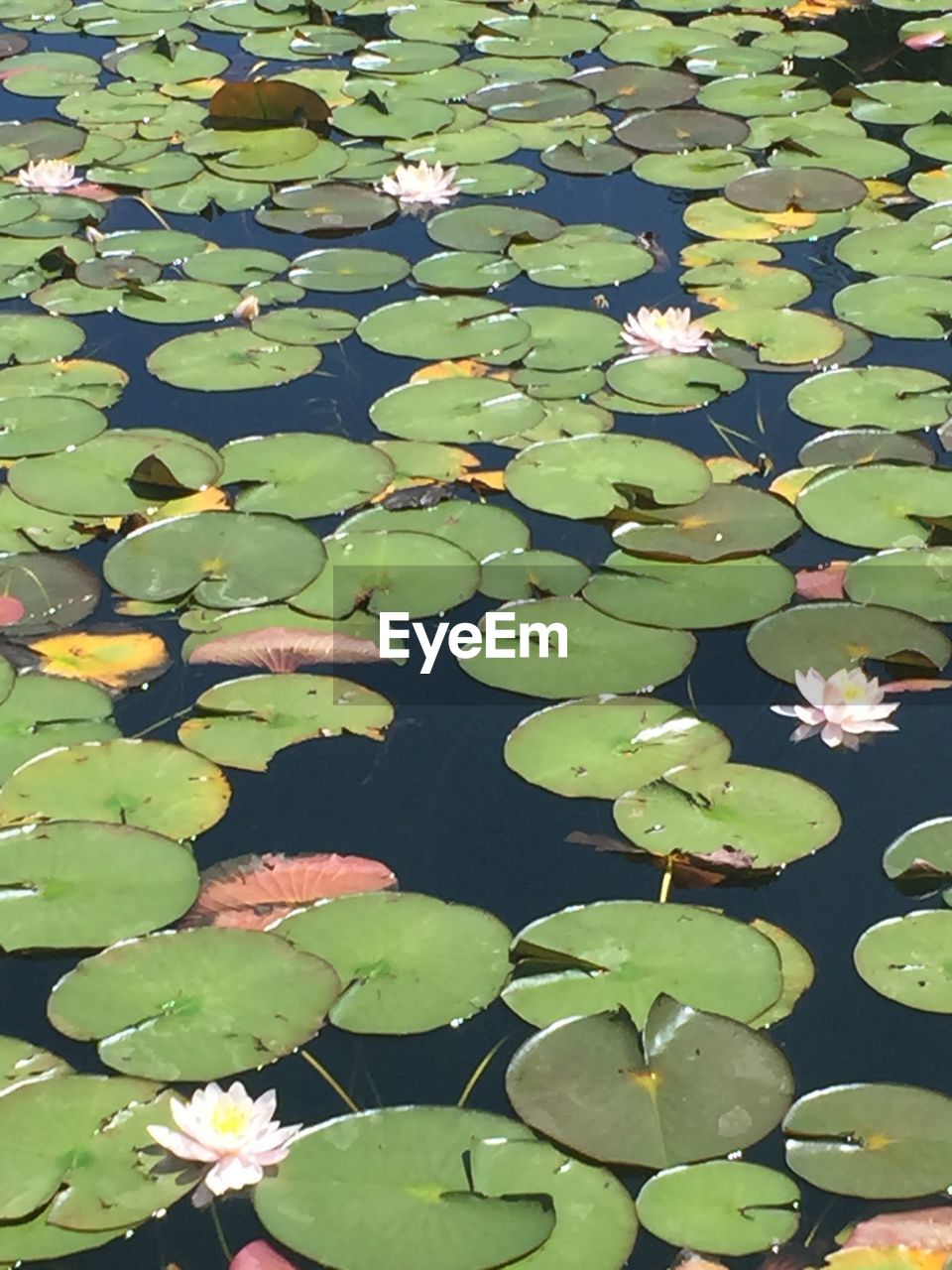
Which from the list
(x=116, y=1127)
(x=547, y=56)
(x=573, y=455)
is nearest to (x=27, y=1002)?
(x=116, y=1127)

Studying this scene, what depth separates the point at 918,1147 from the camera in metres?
1.64

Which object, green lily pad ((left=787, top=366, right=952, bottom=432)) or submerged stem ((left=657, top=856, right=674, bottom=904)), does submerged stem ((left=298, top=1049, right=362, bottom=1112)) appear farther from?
green lily pad ((left=787, top=366, right=952, bottom=432))

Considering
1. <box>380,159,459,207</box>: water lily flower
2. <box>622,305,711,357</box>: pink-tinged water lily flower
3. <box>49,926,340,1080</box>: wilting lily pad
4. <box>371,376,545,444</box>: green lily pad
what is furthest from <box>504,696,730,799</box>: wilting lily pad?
<box>380,159,459,207</box>: water lily flower

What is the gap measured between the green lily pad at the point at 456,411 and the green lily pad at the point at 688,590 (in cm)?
44

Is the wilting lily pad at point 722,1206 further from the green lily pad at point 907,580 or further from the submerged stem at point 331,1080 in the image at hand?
the green lily pad at point 907,580

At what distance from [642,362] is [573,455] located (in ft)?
1.25

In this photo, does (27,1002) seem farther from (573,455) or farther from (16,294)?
(16,294)

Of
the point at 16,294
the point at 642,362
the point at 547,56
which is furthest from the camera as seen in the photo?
the point at 547,56

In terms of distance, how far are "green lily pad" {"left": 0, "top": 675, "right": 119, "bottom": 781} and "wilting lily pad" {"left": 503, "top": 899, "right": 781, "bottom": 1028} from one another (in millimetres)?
674

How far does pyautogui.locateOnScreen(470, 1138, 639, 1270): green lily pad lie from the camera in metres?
1.55

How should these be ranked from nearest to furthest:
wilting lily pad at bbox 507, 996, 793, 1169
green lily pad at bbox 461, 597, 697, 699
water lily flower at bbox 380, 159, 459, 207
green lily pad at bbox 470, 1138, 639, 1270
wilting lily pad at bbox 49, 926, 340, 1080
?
green lily pad at bbox 470, 1138, 639, 1270, wilting lily pad at bbox 507, 996, 793, 1169, wilting lily pad at bbox 49, 926, 340, 1080, green lily pad at bbox 461, 597, 697, 699, water lily flower at bbox 380, 159, 459, 207

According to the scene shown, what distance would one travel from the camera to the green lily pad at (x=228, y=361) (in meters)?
3.08

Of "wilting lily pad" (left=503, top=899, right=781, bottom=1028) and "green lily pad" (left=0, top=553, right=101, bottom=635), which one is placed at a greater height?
"green lily pad" (left=0, top=553, right=101, bottom=635)

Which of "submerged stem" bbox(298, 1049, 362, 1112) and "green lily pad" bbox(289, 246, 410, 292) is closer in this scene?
"submerged stem" bbox(298, 1049, 362, 1112)
